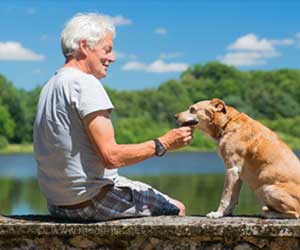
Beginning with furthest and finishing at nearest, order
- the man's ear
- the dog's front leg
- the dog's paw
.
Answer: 1. the dog's front leg
2. the dog's paw
3. the man's ear

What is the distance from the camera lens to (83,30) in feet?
15.0

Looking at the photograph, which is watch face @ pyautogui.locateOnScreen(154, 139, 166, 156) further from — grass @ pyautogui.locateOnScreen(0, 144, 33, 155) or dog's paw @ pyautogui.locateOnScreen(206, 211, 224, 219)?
grass @ pyautogui.locateOnScreen(0, 144, 33, 155)

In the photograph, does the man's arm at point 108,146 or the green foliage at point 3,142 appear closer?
the man's arm at point 108,146

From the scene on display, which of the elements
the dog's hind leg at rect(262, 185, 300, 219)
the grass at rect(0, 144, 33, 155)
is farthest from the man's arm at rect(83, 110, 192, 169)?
the grass at rect(0, 144, 33, 155)

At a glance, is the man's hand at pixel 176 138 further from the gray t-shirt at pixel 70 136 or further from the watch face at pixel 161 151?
the gray t-shirt at pixel 70 136

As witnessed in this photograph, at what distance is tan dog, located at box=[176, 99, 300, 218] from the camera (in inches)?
191

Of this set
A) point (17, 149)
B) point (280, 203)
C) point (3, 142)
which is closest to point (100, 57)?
point (280, 203)

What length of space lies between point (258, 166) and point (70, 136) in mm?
1350

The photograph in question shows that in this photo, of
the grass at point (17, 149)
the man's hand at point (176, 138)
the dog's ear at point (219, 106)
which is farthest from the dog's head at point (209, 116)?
the grass at point (17, 149)

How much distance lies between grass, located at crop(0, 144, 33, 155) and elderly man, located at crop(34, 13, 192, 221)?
251ft

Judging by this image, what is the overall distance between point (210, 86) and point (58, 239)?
103m

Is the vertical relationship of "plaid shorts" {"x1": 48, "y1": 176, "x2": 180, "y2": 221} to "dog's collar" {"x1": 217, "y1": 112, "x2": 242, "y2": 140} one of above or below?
below

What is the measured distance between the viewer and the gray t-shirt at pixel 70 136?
4457 mm

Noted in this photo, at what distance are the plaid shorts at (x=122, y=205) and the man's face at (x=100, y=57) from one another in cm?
72
